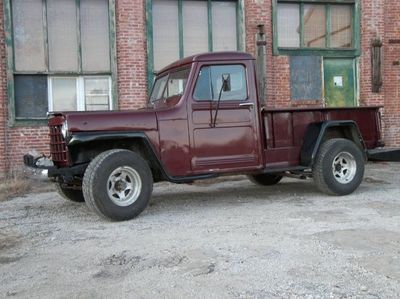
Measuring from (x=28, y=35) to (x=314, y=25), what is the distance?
23.6 feet

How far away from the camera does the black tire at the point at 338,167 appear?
769 centimetres

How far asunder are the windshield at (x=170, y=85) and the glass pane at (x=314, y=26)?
6.59m

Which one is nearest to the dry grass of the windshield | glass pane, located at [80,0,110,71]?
the windshield

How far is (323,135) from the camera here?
7.81m

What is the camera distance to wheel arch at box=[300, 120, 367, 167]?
25.3 ft

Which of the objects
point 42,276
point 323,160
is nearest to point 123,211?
point 42,276

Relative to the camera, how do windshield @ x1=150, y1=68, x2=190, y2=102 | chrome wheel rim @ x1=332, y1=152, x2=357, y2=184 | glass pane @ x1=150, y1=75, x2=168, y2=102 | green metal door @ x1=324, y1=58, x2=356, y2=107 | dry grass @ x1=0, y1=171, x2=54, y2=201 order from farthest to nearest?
1. green metal door @ x1=324, y1=58, x2=356, y2=107
2. dry grass @ x1=0, y1=171, x2=54, y2=201
3. chrome wheel rim @ x1=332, y1=152, x2=357, y2=184
4. glass pane @ x1=150, y1=75, x2=168, y2=102
5. windshield @ x1=150, y1=68, x2=190, y2=102

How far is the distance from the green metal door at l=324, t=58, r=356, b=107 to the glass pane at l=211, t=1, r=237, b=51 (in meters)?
2.68

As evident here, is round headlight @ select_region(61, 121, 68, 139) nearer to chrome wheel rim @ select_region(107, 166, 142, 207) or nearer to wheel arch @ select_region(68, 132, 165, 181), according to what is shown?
wheel arch @ select_region(68, 132, 165, 181)

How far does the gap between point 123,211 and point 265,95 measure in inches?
288

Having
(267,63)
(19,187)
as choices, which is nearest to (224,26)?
(267,63)

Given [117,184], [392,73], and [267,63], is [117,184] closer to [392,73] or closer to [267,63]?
[267,63]

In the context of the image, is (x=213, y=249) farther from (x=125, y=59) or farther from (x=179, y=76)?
Result: (x=125, y=59)

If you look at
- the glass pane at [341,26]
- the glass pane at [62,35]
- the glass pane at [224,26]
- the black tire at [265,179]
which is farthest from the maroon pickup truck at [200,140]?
the glass pane at [341,26]
